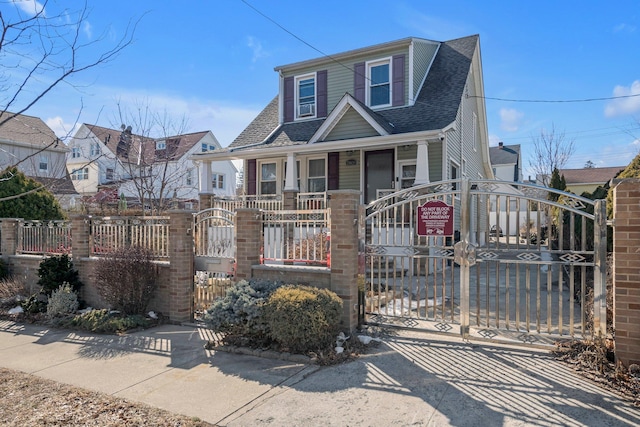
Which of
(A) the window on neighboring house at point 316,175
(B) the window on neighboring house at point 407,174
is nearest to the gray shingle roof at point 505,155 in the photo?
(B) the window on neighboring house at point 407,174

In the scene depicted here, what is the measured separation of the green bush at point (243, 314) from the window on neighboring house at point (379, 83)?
405 inches

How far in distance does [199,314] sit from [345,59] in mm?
11111

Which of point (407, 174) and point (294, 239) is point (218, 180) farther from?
point (294, 239)

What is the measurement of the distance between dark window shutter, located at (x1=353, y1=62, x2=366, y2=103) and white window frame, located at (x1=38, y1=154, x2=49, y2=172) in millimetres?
21392

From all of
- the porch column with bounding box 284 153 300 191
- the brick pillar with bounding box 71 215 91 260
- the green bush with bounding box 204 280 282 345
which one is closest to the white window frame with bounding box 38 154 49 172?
the porch column with bounding box 284 153 300 191

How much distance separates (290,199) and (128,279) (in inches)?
264

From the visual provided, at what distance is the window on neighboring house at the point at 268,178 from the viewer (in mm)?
15803

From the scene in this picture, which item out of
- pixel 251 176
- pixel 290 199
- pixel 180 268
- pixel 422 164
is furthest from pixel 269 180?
pixel 180 268

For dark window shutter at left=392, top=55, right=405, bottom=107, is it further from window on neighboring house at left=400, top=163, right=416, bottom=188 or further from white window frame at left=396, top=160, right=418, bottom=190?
window on neighboring house at left=400, top=163, right=416, bottom=188

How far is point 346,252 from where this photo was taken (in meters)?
5.77

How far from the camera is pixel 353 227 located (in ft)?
19.0

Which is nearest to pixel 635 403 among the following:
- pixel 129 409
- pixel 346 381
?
pixel 346 381

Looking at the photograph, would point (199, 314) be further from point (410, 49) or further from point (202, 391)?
point (410, 49)

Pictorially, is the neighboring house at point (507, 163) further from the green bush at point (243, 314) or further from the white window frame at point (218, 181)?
the green bush at point (243, 314)
